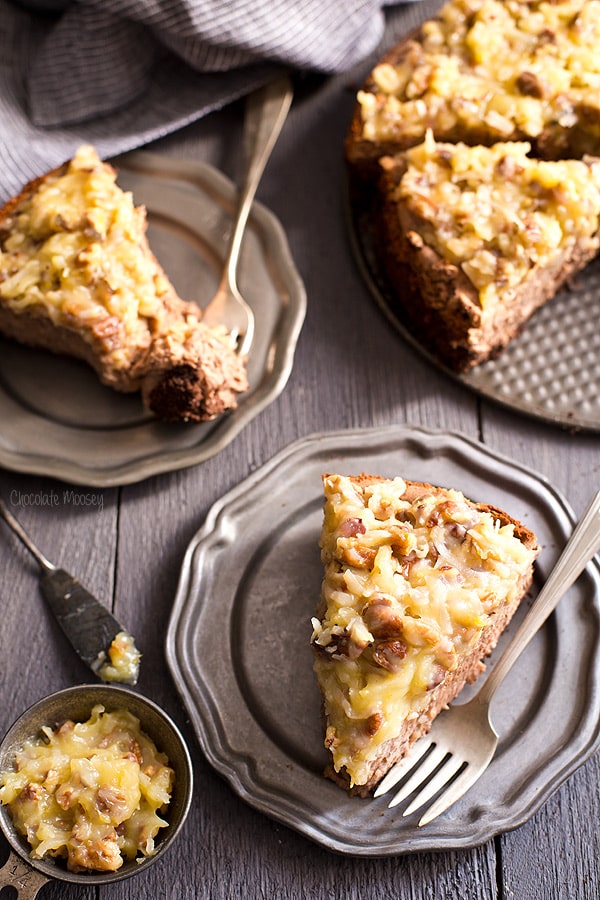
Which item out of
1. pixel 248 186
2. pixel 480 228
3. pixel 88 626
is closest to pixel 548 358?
pixel 480 228

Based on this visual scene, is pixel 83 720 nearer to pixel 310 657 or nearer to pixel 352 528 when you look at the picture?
pixel 310 657

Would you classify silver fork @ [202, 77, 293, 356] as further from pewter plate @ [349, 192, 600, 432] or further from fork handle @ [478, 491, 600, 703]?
fork handle @ [478, 491, 600, 703]

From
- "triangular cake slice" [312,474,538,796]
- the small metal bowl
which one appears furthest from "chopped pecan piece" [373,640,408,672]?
the small metal bowl

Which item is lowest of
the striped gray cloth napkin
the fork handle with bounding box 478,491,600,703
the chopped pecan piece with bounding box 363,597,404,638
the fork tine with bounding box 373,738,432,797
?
the fork tine with bounding box 373,738,432,797

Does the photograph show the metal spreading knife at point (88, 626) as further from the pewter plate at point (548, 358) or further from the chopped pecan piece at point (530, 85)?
the chopped pecan piece at point (530, 85)

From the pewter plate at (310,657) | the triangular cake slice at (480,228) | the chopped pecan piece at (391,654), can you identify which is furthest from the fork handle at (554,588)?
the triangular cake slice at (480,228)

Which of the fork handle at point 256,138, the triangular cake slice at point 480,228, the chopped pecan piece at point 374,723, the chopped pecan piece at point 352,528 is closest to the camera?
the chopped pecan piece at point 374,723
